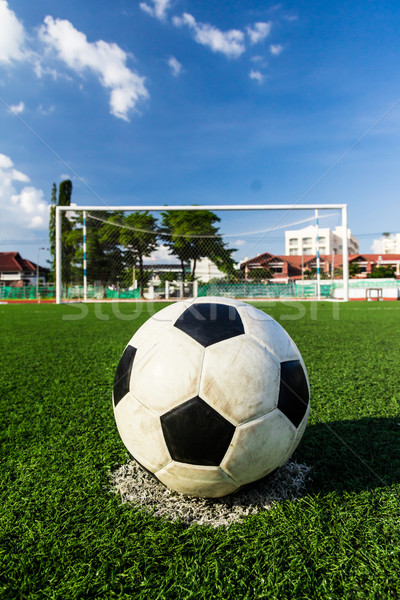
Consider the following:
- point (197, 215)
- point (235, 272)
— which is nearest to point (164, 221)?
point (197, 215)

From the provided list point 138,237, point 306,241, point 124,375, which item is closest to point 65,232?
point 138,237

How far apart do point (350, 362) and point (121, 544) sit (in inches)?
126

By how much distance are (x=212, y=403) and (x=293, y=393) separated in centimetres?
35

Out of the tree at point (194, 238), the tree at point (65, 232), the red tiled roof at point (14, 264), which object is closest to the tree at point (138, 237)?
the tree at point (194, 238)

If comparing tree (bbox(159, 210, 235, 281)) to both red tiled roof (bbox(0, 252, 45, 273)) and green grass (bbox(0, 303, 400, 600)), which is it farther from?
red tiled roof (bbox(0, 252, 45, 273))

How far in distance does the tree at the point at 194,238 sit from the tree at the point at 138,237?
63cm

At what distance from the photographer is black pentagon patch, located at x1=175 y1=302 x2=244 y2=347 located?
1.35 m

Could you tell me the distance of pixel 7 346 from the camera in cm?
497

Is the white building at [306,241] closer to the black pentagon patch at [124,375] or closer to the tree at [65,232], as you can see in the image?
the tree at [65,232]

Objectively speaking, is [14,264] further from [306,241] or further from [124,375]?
[124,375]

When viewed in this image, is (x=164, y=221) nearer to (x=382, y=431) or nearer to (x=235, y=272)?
(x=235, y=272)

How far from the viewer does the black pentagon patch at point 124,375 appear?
145 cm

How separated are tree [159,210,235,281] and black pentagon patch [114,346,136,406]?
16477 mm

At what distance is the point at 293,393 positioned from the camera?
1370mm
